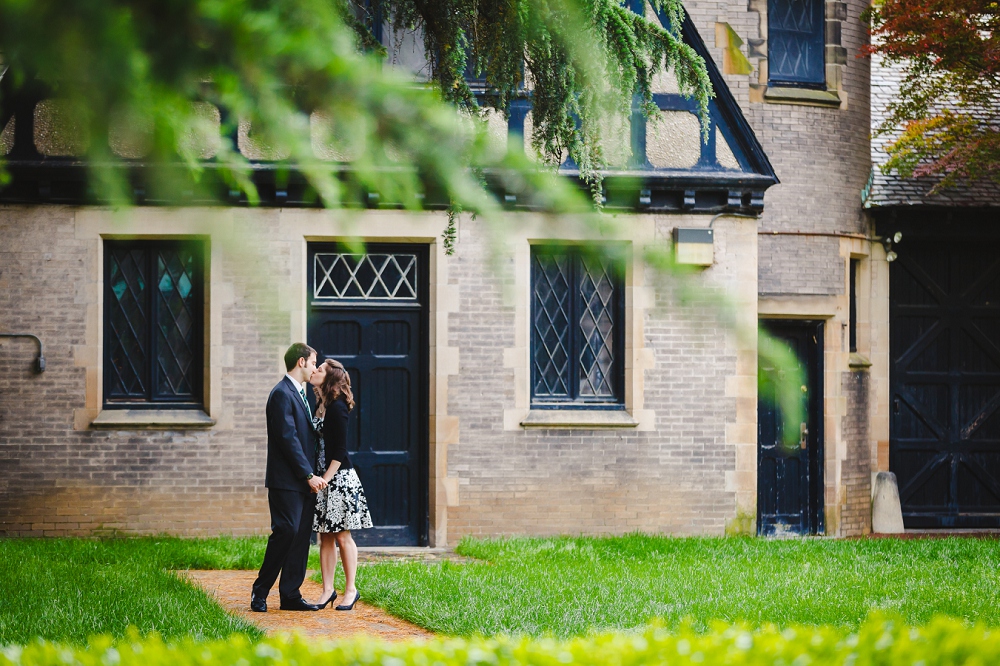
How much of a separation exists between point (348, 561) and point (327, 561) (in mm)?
190

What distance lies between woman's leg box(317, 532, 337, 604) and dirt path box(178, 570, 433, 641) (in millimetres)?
123

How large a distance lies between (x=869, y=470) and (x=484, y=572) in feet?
23.4

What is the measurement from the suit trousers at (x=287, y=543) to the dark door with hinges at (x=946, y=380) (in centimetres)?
943

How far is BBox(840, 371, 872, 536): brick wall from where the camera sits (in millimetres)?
13867

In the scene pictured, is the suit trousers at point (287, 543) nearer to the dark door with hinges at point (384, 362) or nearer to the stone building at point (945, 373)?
the dark door with hinges at point (384, 362)

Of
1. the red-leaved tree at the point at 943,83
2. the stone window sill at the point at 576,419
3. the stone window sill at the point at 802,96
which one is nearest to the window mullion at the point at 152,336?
the stone window sill at the point at 576,419

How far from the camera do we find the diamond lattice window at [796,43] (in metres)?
13.9

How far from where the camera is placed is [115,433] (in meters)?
11.4

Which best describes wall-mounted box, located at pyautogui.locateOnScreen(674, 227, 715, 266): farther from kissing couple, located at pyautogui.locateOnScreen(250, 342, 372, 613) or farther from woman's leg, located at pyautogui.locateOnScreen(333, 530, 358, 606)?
woman's leg, located at pyautogui.locateOnScreen(333, 530, 358, 606)

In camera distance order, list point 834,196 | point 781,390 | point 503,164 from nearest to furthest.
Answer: point 503,164 < point 781,390 < point 834,196

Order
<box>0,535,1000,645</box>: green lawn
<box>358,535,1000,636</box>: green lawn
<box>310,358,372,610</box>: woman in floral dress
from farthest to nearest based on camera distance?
<box>310,358,372,610</box>: woman in floral dress < <box>358,535,1000,636</box>: green lawn < <box>0,535,1000,645</box>: green lawn

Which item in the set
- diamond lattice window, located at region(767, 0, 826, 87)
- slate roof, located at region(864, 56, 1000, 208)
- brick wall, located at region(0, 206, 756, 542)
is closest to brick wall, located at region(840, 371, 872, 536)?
slate roof, located at region(864, 56, 1000, 208)

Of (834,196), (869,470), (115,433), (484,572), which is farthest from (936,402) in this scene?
(115,433)

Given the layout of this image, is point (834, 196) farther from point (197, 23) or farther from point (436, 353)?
point (197, 23)
